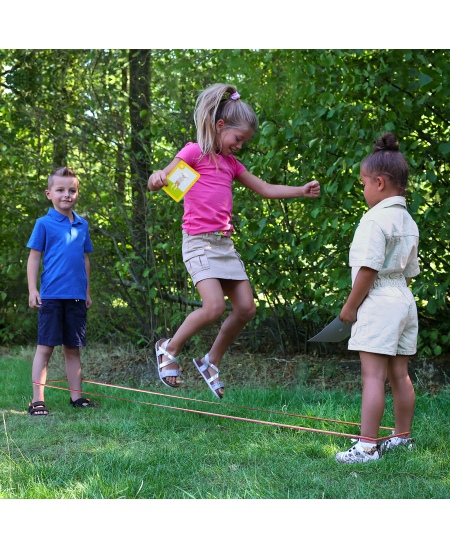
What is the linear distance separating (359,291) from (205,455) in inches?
43.3

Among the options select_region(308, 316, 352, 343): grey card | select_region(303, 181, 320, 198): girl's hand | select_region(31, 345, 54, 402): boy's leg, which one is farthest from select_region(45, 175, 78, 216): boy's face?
select_region(308, 316, 352, 343): grey card

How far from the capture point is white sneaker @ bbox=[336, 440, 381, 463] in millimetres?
Answer: 3348

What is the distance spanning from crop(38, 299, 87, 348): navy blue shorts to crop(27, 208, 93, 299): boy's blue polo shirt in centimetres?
7

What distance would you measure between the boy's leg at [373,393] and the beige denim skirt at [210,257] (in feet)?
3.60

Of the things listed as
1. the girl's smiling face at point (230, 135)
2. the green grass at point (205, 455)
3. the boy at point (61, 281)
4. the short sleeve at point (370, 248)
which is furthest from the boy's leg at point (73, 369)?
the short sleeve at point (370, 248)

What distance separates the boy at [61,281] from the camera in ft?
16.0

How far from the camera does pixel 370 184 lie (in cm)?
354

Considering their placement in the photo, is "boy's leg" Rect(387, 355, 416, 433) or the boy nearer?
"boy's leg" Rect(387, 355, 416, 433)

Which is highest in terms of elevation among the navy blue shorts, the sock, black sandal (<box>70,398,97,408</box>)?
the navy blue shorts

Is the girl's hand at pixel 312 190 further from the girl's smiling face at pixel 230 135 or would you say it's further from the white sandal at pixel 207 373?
the white sandal at pixel 207 373

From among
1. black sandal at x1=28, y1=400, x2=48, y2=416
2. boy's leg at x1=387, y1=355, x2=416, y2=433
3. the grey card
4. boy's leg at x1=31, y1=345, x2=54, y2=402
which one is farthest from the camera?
boy's leg at x1=31, y1=345, x2=54, y2=402

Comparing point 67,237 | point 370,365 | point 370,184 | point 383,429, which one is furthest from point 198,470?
point 67,237

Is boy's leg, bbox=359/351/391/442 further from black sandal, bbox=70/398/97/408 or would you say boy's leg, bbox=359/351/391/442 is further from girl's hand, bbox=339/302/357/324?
black sandal, bbox=70/398/97/408

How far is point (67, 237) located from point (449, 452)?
287 cm
